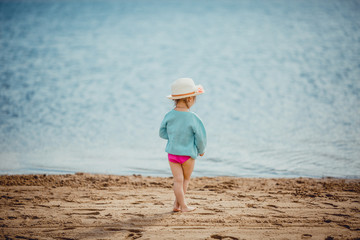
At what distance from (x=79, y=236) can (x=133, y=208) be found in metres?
0.92

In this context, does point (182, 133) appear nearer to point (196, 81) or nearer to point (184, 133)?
point (184, 133)

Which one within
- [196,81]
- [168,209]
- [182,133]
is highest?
[196,81]

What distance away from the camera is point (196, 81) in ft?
55.1

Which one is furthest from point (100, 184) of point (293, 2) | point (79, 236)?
point (293, 2)

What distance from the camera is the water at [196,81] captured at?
7574 millimetres

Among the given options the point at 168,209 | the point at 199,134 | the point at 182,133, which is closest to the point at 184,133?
the point at 182,133

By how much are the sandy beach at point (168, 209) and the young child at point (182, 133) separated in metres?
0.44

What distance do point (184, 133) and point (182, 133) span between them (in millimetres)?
21

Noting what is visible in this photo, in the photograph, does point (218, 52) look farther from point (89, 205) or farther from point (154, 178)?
point (89, 205)

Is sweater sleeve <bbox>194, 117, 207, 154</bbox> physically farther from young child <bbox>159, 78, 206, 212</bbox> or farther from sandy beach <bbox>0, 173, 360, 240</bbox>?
sandy beach <bbox>0, 173, 360, 240</bbox>

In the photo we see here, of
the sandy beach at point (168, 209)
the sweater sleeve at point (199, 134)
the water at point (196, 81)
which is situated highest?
the water at point (196, 81)

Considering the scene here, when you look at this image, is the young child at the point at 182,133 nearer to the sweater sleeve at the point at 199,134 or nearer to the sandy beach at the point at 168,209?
the sweater sleeve at the point at 199,134

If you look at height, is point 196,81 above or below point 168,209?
above

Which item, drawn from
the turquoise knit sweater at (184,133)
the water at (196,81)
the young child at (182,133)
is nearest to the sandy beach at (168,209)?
the young child at (182,133)
